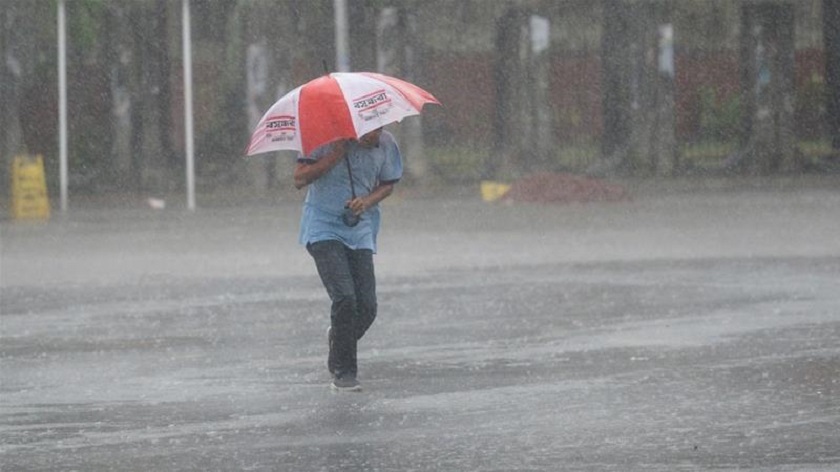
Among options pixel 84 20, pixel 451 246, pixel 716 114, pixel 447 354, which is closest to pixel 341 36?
pixel 84 20

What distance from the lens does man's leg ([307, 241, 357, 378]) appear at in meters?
11.1

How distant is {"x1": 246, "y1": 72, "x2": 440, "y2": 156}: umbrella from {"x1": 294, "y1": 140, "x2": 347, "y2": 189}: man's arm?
135 millimetres

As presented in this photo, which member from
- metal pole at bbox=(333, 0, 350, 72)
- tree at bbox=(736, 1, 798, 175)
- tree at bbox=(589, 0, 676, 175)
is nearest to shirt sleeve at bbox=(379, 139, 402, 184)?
→ metal pole at bbox=(333, 0, 350, 72)

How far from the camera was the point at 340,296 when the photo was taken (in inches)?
437

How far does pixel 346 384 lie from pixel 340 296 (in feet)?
1.50

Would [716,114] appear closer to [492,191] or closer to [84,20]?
[492,191]

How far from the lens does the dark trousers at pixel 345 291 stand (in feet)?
36.5

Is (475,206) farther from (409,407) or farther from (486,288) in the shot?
(409,407)

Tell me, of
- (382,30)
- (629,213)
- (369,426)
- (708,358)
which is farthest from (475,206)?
(369,426)

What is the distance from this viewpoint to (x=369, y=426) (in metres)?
9.80

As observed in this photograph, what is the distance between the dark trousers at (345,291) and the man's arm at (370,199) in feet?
0.73

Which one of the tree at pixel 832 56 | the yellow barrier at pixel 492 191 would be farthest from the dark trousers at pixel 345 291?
the tree at pixel 832 56

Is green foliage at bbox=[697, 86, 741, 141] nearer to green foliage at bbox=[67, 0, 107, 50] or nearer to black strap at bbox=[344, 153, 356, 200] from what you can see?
green foliage at bbox=[67, 0, 107, 50]

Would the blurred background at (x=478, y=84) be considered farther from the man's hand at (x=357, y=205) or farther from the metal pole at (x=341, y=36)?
the man's hand at (x=357, y=205)
